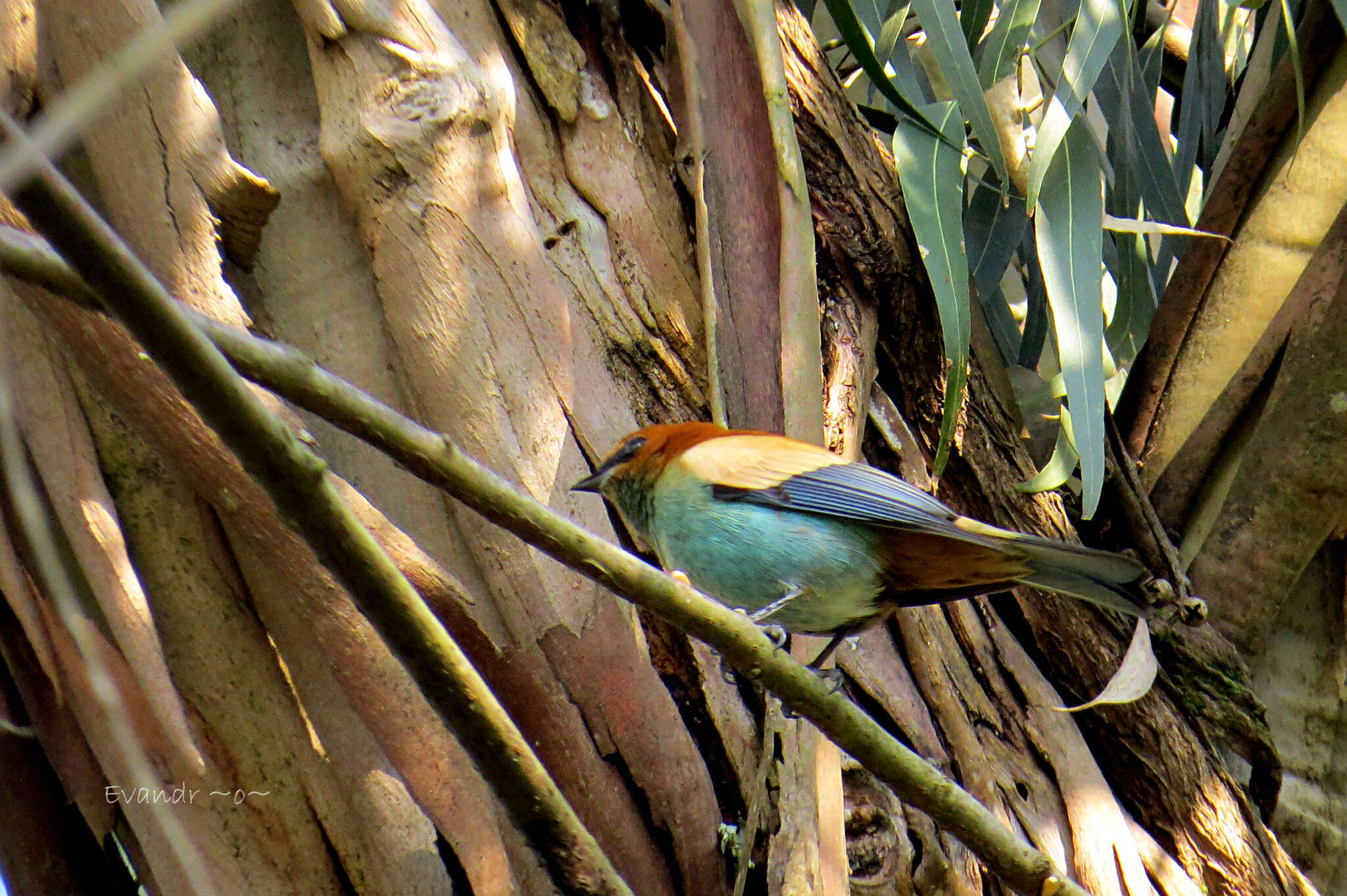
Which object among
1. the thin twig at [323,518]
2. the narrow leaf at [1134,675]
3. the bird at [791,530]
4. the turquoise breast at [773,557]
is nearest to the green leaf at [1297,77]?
the narrow leaf at [1134,675]

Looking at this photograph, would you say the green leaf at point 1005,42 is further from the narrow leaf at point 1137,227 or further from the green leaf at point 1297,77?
the green leaf at point 1297,77

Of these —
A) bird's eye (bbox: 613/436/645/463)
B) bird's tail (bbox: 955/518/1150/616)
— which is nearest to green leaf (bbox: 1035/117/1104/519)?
bird's tail (bbox: 955/518/1150/616)

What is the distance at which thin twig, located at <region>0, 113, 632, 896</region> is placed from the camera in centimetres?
116

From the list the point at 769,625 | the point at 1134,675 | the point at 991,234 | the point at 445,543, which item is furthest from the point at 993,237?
the point at 445,543

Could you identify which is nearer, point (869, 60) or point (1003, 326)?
point (869, 60)

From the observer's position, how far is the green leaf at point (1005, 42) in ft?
12.3

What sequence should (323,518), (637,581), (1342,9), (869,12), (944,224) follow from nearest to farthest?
(323,518)
(637,581)
(944,224)
(1342,9)
(869,12)

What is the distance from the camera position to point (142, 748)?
2.47m

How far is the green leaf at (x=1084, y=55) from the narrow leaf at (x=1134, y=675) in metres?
1.39

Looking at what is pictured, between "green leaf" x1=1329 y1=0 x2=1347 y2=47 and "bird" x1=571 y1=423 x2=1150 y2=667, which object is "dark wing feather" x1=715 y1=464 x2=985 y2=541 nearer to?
"bird" x1=571 y1=423 x2=1150 y2=667

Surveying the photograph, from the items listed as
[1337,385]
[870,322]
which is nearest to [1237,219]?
[1337,385]

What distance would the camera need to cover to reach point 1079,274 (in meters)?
3.55

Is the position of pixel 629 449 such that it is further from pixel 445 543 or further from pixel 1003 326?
pixel 1003 326

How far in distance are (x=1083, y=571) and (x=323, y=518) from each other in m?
1.71
